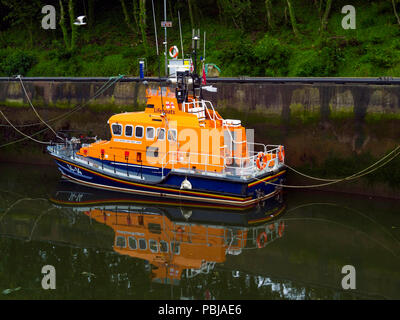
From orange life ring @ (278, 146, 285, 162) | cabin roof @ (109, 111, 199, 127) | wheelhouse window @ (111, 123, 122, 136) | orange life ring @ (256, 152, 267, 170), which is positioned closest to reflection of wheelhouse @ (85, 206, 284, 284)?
orange life ring @ (256, 152, 267, 170)

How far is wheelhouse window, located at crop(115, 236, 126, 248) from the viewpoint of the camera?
12.7m

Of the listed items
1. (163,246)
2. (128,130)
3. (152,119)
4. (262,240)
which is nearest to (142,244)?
(163,246)

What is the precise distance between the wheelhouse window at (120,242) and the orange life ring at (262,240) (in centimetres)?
337

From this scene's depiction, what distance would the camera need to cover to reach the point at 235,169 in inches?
583

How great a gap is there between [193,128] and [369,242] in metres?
5.93

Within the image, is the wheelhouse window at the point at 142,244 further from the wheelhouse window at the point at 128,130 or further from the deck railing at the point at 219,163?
the wheelhouse window at the point at 128,130

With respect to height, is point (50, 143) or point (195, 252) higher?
point (50, 143)

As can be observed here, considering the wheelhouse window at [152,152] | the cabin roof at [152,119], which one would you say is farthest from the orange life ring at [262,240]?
the wheelhouse window at [152,152]

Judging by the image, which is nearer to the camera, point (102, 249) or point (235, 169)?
point (102, 249)

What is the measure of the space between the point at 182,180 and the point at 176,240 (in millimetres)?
2540

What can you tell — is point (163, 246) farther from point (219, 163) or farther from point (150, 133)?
point (150, 133)
